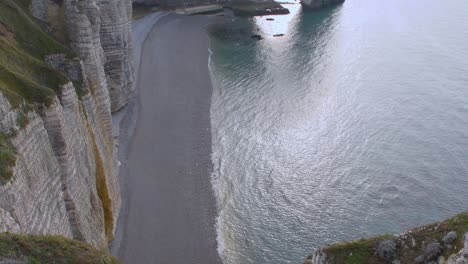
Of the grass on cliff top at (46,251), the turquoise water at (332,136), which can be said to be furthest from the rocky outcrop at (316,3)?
the grass on cliff top at (46,251)

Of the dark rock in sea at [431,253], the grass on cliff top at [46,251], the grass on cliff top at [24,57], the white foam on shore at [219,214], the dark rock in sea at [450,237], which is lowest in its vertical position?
the white foam on shore at [219,214]

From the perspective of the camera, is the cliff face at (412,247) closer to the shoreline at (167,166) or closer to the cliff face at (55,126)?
the cliff face at (55,126)

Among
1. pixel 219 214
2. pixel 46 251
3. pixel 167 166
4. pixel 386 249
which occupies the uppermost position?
pixel 46 251

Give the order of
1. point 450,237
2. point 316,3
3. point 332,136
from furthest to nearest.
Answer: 1. point 316,3
2. point 332,136
3. point 450,237

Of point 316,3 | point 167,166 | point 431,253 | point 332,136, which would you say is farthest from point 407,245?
point 316,3

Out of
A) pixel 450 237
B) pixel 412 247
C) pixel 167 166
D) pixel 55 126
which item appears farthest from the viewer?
pixel 167 166

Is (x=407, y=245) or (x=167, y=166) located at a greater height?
(x=407, y=245)

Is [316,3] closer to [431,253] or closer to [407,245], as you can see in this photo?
[407,245]
